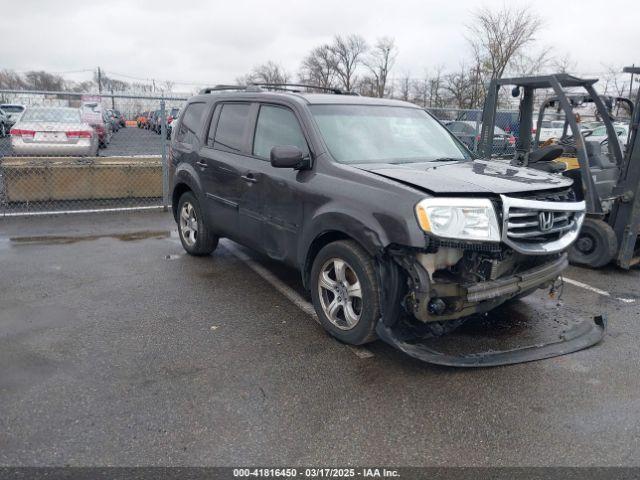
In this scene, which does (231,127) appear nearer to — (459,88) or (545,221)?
(545,221)

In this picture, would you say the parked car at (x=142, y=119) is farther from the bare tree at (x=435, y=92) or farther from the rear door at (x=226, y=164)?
the bare tree at (x=435, y=92)

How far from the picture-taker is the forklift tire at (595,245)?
6016 mm

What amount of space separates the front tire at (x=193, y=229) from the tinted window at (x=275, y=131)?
4.78ft

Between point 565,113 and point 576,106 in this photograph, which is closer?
point 565,113

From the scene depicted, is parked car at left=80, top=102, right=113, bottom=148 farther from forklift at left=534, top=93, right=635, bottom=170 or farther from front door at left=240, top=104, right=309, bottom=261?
forklift at left=534, top=93, right=635, bottom=170

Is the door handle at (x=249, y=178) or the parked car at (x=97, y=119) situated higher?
the parked car at (x=97, y=119)

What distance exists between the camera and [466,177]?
3760 mm

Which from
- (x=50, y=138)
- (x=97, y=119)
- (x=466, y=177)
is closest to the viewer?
(x=466, y=177)

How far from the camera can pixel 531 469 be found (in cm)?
265

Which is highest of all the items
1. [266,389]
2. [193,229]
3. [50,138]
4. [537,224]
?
[50,138]

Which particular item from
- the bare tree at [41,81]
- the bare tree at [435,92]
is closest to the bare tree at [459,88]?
the bare tree at [435,92]

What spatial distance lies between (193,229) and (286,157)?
8.79ft

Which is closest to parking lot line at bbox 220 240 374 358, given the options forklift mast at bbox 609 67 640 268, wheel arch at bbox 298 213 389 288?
wheel arch at bbox 298 213 389 288

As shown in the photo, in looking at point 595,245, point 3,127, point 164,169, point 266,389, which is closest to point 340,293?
point 266,389
